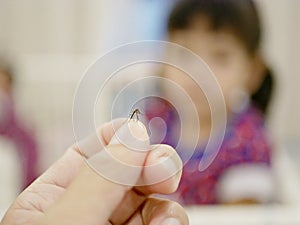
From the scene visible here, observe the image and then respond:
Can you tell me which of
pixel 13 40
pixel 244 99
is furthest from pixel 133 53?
pixel 13 40

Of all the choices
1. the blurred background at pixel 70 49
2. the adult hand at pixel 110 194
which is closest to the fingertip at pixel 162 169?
the adult hand at pixel 110 194

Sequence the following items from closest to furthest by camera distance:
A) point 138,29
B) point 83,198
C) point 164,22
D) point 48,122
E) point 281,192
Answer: point 83,198
point 281,192
point 164,22
point 138,29
point 48,122

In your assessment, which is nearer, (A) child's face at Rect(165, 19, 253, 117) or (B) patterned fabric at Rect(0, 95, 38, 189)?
(A) child's face at Rect(165, 19, 253, 117)

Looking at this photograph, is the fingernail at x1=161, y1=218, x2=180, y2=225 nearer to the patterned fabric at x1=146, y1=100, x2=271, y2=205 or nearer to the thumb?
the thumb

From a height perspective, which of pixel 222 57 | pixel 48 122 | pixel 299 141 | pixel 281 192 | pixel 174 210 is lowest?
pixel 299 141

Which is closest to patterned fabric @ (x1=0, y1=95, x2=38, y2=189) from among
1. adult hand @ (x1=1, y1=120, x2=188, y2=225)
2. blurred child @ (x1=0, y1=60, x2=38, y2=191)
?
blurred child @ (x1=0, y1=60, x2=38, y2=191)

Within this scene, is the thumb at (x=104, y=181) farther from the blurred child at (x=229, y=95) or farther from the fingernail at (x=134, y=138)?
the blurred child at (x=229, y=95)

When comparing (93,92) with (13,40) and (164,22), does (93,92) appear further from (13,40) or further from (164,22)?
(13,40)
